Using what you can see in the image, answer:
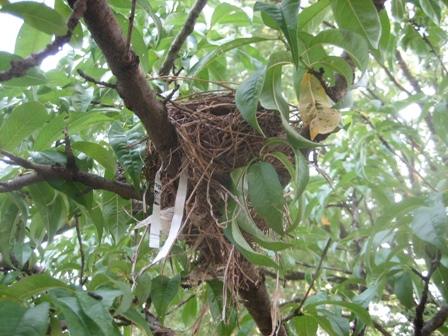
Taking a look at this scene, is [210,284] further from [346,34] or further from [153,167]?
[346,34]

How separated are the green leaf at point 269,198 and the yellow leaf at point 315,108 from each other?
0.47 ft

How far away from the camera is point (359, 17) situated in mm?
874

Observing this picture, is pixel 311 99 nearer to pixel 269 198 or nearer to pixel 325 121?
pixel 325 121

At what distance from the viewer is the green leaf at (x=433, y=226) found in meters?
0.97

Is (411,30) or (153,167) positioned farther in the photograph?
(411,30)

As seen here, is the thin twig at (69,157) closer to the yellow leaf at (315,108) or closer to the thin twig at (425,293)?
the yellow leaf at (315,108)

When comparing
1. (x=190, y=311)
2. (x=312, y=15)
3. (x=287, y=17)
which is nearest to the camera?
(x=287, y=17)

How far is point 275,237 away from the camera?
1125mm

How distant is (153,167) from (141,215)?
0.15m

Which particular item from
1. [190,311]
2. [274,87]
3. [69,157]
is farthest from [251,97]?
[190,311]

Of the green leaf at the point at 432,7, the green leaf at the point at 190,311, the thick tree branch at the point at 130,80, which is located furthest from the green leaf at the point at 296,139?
the green leaf at the point at 190,311

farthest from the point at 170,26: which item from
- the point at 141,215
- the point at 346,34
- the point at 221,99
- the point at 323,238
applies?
the point at 323,238

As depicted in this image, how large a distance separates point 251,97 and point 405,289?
2.53 ft

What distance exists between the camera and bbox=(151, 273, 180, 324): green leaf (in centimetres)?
107
